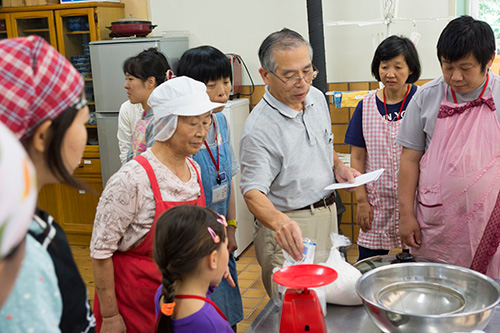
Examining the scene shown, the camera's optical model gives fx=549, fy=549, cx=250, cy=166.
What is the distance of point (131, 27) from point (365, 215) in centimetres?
263

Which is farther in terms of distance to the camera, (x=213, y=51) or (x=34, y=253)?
(x=213, y=51)

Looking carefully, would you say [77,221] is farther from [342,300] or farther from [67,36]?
[342,300]

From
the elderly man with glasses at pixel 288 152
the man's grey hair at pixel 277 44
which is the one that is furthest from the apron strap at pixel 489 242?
the man's grey hair at pixel 277 44

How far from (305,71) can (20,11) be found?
3715mm

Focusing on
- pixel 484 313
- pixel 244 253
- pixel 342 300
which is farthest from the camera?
pixel 244 253

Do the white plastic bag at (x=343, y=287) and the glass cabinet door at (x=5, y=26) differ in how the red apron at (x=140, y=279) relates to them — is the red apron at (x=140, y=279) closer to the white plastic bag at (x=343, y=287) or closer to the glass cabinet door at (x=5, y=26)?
the white plastic bag at (x=343, y=287)

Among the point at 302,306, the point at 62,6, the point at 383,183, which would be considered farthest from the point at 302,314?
the point at 62,6

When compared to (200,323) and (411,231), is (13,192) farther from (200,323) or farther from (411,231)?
(411,231)

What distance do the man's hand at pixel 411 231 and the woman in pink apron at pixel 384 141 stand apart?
0.65 m

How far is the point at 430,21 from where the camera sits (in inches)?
158

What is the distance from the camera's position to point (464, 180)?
6.49 feet

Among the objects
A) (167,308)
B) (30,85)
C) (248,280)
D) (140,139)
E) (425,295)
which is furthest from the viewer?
(248,280)

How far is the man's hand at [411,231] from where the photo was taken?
2.14 m

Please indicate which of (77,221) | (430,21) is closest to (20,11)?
(77,221)
